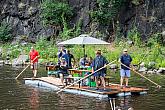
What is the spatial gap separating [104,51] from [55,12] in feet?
31.7

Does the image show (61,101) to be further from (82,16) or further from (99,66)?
(82,16)

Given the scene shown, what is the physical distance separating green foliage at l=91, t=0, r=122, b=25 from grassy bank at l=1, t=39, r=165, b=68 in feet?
11.0

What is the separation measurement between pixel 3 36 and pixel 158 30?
683 inches

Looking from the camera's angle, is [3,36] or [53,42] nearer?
[53,42]

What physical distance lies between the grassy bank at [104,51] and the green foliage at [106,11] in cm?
334

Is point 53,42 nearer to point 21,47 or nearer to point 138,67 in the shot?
point 21,47

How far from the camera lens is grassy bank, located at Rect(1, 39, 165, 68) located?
111 feet

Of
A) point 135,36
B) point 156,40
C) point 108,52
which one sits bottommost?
point 108,52

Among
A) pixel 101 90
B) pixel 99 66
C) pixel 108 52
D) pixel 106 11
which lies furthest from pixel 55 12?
pixel 101 90

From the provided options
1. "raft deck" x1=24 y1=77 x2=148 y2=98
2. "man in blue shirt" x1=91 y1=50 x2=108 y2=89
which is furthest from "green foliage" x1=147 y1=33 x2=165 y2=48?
"man in blue shirt" x1=91 y1=50 x2=108 y2=89

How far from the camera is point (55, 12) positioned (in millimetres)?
45875

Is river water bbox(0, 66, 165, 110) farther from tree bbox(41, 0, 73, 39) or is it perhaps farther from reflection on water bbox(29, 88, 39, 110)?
tree bbox(41, 0, 73, 39)

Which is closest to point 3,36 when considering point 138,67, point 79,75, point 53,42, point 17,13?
point 17,13

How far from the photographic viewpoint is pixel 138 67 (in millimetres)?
32531
